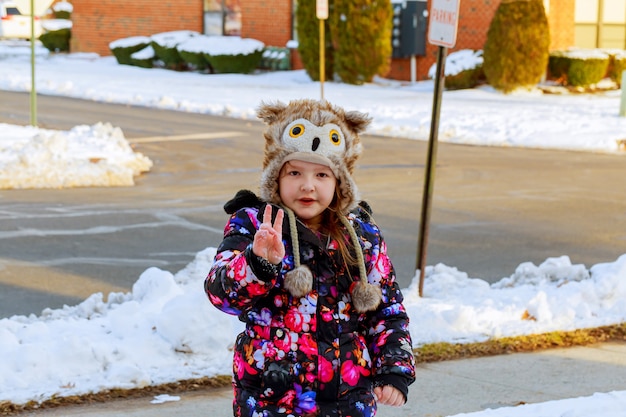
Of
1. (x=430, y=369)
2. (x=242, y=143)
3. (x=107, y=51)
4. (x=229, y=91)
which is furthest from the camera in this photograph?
(x=107, y=51)

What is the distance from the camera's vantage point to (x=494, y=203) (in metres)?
12.4

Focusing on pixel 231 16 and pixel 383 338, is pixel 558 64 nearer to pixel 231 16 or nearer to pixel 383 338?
pixel 231 16

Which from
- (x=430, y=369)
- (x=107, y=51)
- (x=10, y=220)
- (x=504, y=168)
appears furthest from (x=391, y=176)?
(x=107, y=51)

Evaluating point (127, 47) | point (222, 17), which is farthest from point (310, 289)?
point (222, 17)

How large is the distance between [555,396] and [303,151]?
2631 mm

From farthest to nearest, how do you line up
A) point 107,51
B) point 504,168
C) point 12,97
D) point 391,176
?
1. point 107,51
2. point 12,97
3. point 504,168
4. point 391,176

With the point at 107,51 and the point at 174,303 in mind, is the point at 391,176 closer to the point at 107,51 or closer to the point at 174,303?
the point at 174,303

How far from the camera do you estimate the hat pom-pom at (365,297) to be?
3.20 meters

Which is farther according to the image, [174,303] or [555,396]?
[174,303]

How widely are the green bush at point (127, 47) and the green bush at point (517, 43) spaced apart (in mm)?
14328

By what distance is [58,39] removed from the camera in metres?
42.0

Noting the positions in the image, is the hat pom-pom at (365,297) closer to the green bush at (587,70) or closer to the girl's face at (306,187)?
the girl's face at (306,187)

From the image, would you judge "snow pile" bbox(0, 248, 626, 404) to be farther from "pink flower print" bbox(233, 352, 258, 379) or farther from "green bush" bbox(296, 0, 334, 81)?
"green bush" bbox(296, 0, 334, 81)

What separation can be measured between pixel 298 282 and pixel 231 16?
34805mm
